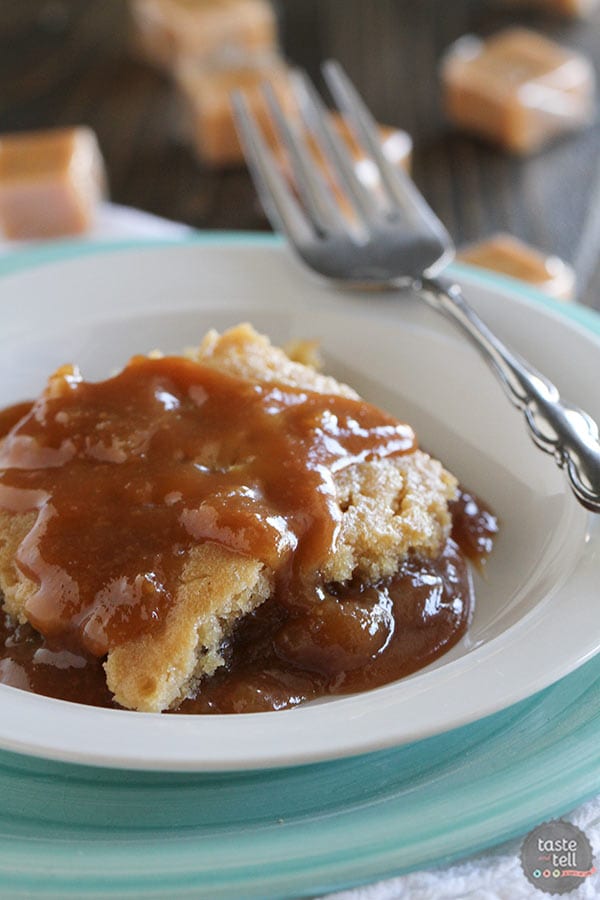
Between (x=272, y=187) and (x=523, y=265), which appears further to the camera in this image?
(x=523, y=265)

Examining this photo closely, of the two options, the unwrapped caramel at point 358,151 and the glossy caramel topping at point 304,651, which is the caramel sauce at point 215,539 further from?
the unwrapped caramel at point 358,151

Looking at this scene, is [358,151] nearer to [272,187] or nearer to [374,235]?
[272,187]

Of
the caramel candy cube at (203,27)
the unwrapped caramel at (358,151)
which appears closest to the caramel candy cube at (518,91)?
the unwrapped caramel at (358,151)

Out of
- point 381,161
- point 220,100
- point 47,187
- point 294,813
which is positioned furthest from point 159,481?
point 220,100

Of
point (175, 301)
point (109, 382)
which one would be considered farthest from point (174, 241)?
point (109, 382)

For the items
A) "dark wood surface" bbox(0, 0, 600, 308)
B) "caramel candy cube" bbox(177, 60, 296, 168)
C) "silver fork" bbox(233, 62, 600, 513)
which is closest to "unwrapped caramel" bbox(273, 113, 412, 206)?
"dark wood surface" bbox(0, 0, 600, 308)

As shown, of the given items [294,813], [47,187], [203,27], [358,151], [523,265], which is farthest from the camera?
[203,27]

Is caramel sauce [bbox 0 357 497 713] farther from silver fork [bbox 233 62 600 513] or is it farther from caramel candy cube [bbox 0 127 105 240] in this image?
caramel candy cube [bbox 0 127 105 240]
